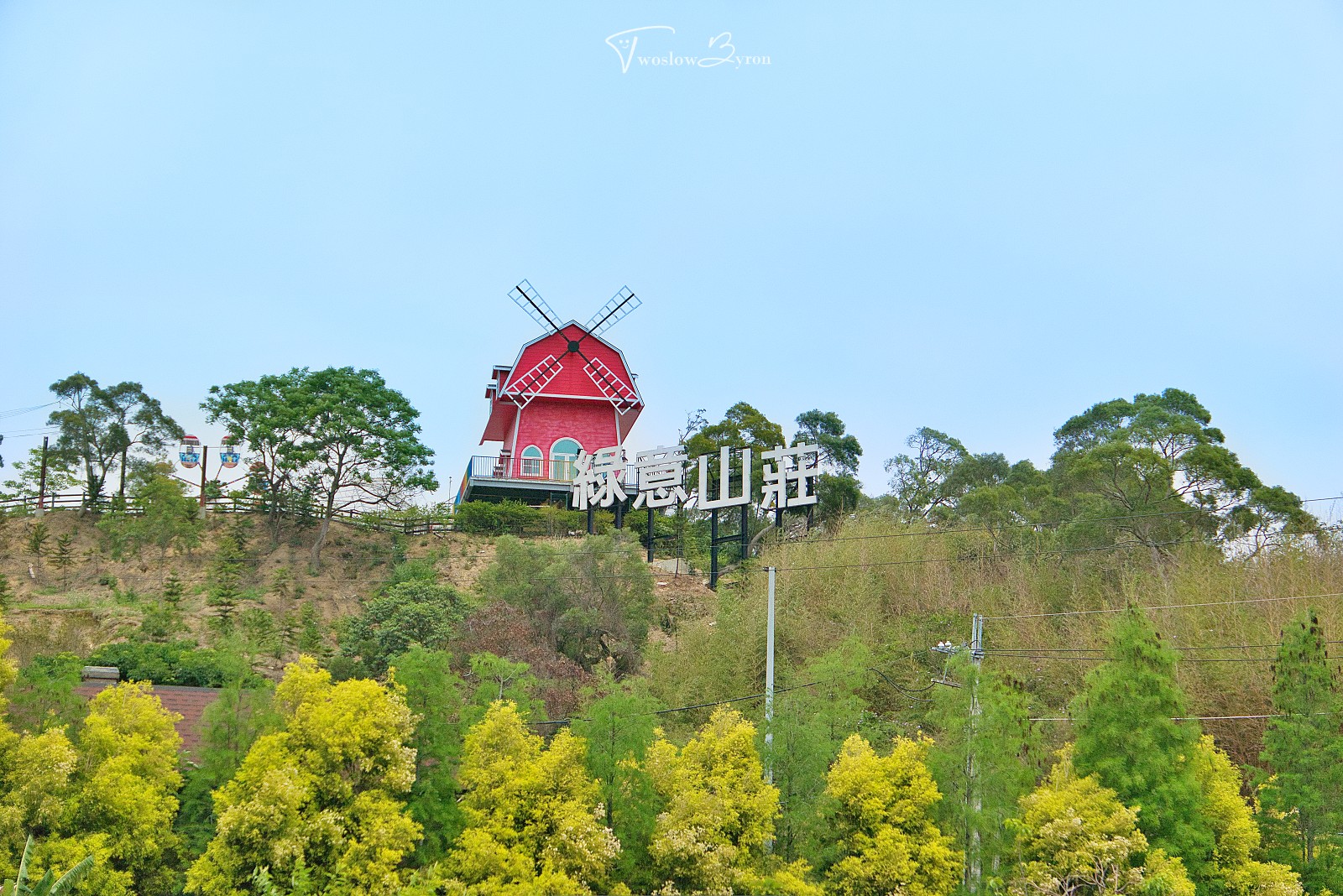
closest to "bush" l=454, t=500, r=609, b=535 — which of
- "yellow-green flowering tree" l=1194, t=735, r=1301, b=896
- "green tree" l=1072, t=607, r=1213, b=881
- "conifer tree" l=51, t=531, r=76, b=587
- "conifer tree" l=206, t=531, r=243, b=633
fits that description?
"conifer tree" l=206, t=531, r=243, b=633

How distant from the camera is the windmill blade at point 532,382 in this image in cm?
3475

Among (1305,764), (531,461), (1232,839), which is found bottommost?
(1232,839)

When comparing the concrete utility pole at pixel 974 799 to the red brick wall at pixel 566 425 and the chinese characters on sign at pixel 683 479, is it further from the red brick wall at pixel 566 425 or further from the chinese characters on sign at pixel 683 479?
the red brick wall at pixel 566 425

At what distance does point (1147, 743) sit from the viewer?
14367 millimetres

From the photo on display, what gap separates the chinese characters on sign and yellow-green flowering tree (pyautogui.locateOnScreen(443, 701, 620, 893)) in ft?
40.6

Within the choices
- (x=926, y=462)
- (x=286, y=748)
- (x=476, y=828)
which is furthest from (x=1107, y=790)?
(x=926, y=462)

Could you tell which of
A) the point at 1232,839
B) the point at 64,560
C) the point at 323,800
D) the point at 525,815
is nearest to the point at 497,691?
the point at 525,815

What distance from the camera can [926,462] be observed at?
37.8m

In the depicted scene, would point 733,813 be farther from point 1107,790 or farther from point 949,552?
point 949,552

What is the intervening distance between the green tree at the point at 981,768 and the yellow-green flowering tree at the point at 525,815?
15.3ft

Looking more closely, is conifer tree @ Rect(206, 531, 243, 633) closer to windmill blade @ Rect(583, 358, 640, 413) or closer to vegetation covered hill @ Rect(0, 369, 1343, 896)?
vegetation covered hill @ Rect(0, 369, 1343, 896)

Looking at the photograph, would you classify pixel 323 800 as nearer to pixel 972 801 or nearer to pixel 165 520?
pixel 972 801

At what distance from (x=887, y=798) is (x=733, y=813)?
2084 millimetres

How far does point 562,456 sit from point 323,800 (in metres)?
21.7
